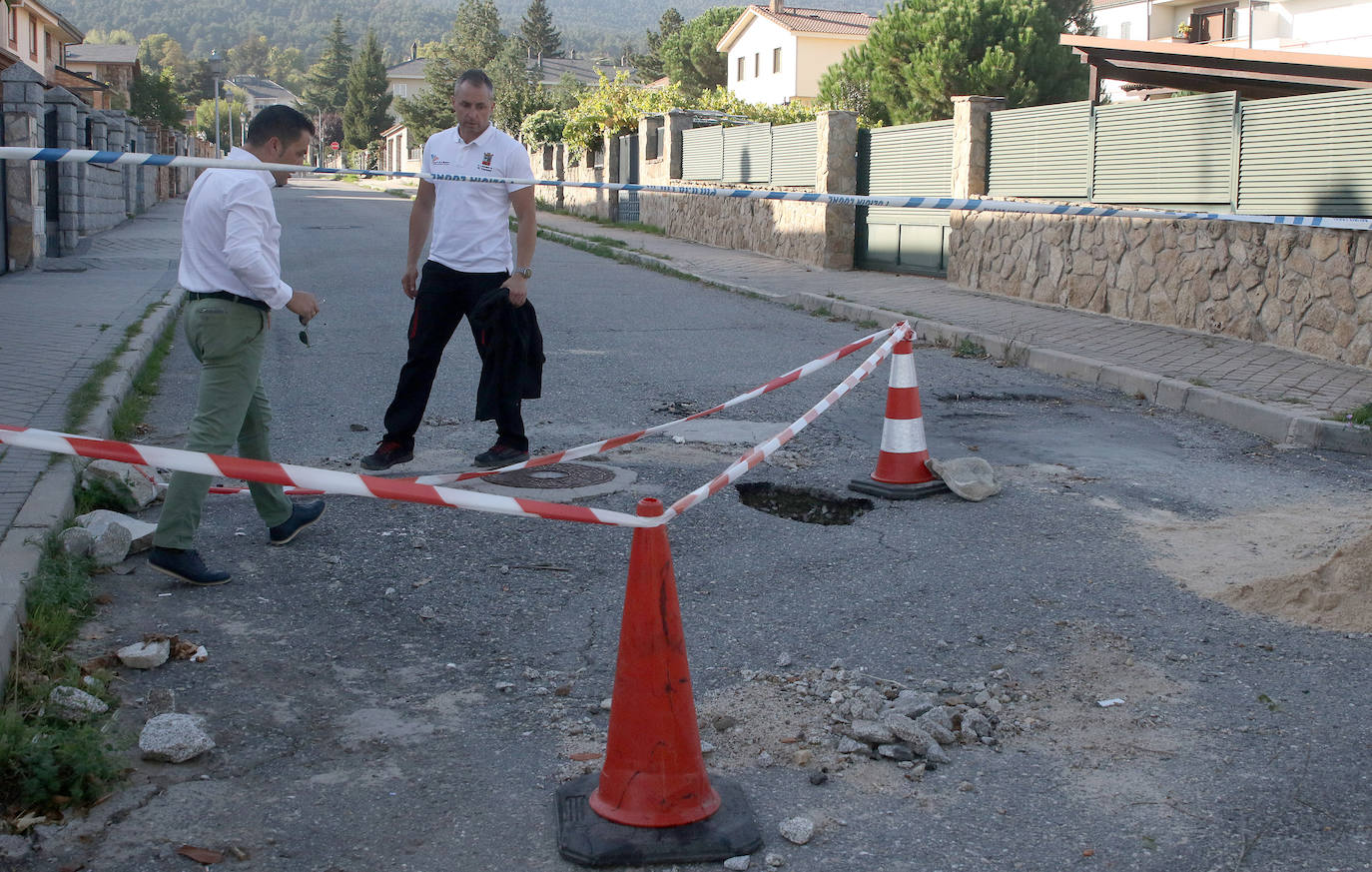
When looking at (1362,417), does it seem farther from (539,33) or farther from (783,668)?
(539,33)

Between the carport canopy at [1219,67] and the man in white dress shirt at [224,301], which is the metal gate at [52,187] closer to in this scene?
the carport canopy at [1219,67]

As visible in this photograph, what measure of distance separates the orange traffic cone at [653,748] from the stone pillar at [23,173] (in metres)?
14.0

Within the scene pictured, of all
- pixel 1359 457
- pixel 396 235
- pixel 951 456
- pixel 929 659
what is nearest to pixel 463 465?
pixel 951 456

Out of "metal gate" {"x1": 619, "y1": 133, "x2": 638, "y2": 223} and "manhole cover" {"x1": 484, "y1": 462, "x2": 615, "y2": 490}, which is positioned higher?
"metal gate" {"x1": 619, "y1": 133, "x2": 638, "y2": 223}

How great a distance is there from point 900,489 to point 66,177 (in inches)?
628

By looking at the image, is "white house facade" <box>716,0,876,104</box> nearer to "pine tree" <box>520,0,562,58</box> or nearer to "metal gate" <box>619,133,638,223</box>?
"metal gate" <box>619,133,638,223</box>

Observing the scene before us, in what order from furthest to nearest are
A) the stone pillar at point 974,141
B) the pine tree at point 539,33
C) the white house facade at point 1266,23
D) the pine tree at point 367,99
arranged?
the pine tree at point 539,33 → the pine tree at point 367,99 → the white house facade at point 1266,23 → the stone pillar at point 974,141

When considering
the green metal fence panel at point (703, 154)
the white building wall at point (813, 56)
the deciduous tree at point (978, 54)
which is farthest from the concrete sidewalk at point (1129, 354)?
the white building wall at point (813, 56)

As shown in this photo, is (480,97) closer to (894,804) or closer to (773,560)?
(773,560)

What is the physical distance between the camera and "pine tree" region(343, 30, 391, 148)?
9925cm

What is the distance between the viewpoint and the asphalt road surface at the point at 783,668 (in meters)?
2.90

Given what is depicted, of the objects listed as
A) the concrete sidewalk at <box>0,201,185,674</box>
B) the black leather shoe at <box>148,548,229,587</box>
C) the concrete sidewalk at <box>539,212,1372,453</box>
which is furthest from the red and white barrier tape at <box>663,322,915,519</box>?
the concrete sidewalk at <box>539,212,1372,453</box>

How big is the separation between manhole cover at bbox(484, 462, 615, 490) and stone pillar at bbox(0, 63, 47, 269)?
36.7 feet

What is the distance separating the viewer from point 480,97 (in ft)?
19.2
